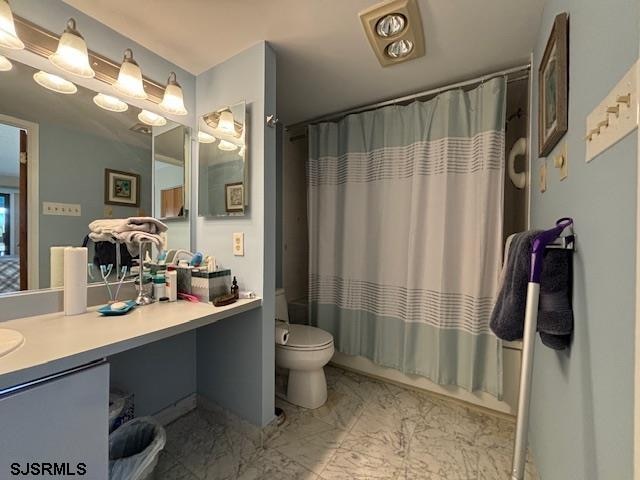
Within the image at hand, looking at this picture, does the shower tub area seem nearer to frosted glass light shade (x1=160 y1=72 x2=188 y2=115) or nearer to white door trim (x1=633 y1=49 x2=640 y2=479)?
frosted glass light shade (x1=160 y1=72 x2=188 y2=115)

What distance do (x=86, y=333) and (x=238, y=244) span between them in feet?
2.39

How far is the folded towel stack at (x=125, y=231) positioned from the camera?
1.23 meters

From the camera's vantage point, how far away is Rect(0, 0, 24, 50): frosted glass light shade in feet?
3.07

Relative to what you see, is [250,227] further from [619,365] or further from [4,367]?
[619,365]

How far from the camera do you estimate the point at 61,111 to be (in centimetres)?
118

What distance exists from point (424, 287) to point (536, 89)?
120 cm

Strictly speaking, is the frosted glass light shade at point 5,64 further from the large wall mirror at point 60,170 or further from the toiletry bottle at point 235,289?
the toiletry bottle at point 235,289

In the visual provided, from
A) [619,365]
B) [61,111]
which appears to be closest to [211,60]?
[61,111]

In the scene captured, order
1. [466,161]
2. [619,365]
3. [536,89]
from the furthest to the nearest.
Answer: [466,161], [536,89], [619,365]

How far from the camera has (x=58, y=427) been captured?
0.71 metres

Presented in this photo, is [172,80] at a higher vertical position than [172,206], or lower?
higher

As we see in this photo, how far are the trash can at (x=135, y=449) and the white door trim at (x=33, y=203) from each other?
737mm

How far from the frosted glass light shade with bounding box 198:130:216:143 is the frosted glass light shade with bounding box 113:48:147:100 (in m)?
0.32

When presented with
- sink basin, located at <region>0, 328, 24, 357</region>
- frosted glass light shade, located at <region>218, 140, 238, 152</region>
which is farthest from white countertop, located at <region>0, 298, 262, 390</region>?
frosted glass light shade, located at <region>218, 140, 238, 152</region>
